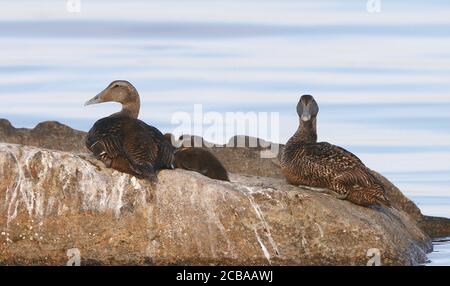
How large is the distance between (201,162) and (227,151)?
2087 millimetres

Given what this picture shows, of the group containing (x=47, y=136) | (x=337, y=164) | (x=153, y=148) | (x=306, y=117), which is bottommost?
(x=337, y=164)

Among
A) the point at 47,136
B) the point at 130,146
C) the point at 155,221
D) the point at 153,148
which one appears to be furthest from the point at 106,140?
the point at 47,136

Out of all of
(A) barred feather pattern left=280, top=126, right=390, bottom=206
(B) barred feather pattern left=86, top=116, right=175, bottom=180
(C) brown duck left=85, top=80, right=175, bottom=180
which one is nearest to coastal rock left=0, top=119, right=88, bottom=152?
(C) brown duck left=85, top=80, right=175, bottom=180

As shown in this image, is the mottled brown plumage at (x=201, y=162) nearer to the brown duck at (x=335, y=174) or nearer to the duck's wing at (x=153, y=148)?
the brown duck at (x=335, y=174)

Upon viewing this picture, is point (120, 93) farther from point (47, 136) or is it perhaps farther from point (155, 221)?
point (155, 221)

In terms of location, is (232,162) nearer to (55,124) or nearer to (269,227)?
(55,124)

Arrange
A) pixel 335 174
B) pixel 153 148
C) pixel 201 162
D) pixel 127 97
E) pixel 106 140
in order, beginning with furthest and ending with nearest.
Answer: pixel 127 97 < pixel 201 162 < pixel 335 174 < pixel 153 148 < pixel 106 140

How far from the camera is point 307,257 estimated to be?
1884cm

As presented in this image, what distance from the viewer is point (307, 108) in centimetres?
2033

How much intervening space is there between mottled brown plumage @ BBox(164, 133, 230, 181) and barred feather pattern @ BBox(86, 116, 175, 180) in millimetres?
965

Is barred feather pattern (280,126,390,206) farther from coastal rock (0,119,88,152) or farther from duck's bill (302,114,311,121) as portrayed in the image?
coastal rock (0,119,88,152)

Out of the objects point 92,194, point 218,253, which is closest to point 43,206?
point 92,194

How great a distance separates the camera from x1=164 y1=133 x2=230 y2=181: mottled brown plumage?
2022 centimetres
